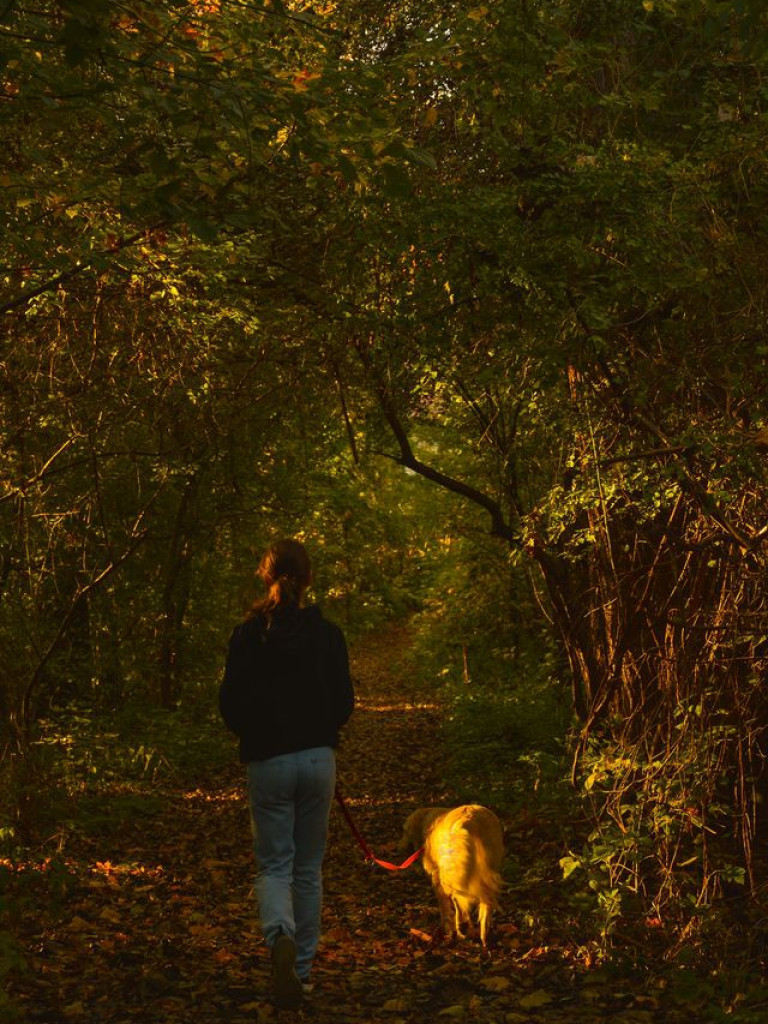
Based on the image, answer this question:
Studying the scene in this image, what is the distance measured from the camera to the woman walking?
502cm

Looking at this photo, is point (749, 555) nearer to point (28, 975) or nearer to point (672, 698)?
point (672, 698)

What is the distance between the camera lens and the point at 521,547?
8.47 metres

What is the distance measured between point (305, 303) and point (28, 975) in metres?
5.84

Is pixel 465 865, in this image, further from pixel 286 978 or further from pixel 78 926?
pixel 78 926

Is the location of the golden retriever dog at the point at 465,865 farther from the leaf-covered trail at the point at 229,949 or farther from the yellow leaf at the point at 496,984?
the yellow leaf at the point at 496,984

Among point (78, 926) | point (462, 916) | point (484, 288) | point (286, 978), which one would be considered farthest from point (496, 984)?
point (484, 288)

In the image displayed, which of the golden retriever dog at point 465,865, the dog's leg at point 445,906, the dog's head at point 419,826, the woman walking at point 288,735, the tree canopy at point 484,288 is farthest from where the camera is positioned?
the dog's head at point 419,826

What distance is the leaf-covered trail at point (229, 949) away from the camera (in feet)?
17.5

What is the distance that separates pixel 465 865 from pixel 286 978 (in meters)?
1.63

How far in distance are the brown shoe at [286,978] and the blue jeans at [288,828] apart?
0.07 metres

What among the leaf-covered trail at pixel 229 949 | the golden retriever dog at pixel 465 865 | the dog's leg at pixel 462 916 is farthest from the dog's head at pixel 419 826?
the dog's leg at pixel 462 916

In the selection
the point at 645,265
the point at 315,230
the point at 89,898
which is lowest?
the point at 89,898

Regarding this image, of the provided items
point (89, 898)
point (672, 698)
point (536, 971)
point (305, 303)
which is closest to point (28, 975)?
point (89, 898)

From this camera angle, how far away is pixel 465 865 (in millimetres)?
6277
